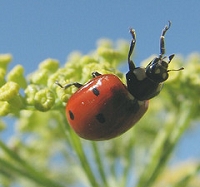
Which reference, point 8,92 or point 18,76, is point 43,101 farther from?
point 18,76

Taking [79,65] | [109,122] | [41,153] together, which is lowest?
[109,122]

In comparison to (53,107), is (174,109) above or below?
above

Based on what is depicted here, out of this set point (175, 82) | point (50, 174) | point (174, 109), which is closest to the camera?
point (175, 82)

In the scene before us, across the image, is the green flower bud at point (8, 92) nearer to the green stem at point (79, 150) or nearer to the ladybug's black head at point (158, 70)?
the green stem at point (79, 150)

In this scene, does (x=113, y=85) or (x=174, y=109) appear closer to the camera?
(x=113, y=85)

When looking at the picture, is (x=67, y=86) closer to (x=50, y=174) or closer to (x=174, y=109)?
(x=174, y=109)

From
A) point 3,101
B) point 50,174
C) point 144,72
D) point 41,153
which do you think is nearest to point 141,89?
point 144,72
